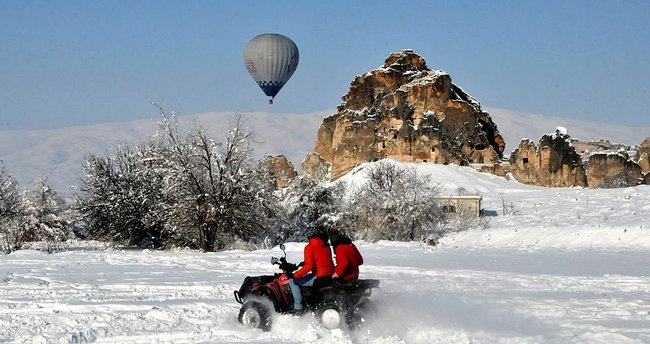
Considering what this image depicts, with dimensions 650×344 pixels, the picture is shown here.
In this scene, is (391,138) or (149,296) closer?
(149,296)

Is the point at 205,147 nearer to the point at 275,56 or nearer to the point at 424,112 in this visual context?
the point at 275,56

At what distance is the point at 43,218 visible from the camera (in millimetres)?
57156

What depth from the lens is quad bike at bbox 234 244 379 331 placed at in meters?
10.2

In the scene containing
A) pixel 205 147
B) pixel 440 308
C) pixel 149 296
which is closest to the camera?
pixel 440 308

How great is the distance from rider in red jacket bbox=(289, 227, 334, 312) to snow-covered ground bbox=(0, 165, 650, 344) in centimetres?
43

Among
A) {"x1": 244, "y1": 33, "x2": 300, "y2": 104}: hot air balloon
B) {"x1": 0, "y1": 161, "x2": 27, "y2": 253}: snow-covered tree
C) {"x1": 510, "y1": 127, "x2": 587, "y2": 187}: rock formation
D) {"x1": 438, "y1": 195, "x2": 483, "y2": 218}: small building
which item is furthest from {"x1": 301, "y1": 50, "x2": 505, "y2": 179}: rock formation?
{"x1": 244, "y1": 33, "x2": 300, "y2": 104}: hot air balloon

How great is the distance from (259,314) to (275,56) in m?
31.4

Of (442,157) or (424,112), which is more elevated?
(424,112)

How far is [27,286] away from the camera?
48.8 feet

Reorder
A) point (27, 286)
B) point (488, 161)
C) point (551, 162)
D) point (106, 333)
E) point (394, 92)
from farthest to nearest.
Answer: point (394, 92)
point (488, 161)
point (551, 162)
point (27, 286)
point (106, 333)

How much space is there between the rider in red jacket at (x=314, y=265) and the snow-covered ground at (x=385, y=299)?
433mm

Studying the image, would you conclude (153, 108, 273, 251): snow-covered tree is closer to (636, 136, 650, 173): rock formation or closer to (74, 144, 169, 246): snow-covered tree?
(74, 144, 169, 246): snow-covered tree

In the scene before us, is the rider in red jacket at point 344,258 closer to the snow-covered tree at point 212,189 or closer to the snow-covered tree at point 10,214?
the snow-covered tree at point 212,189

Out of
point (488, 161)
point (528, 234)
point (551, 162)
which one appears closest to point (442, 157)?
point (488, 161)
